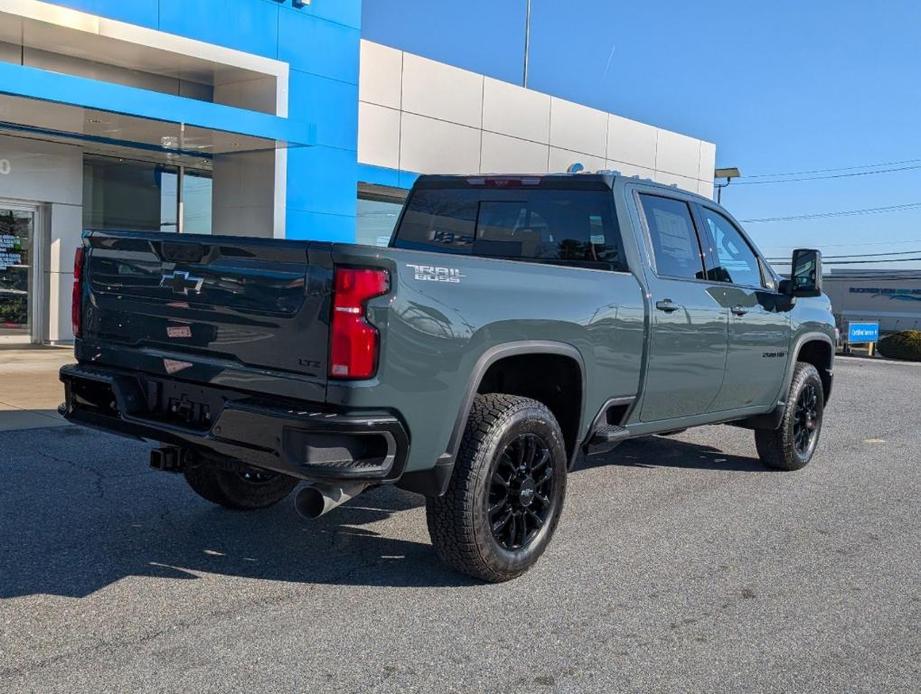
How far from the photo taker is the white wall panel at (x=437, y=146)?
1827 cm

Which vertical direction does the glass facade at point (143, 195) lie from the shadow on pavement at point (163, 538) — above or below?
above

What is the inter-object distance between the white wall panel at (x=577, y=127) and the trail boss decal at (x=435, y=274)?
1773cm

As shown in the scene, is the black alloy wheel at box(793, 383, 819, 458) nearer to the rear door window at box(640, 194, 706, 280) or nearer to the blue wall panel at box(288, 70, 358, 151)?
the rear door window at box(640, 194, 706, 280)

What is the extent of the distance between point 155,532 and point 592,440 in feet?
8.07

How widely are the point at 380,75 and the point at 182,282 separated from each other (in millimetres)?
14050

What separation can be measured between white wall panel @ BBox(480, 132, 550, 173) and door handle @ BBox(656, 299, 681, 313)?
14624mm

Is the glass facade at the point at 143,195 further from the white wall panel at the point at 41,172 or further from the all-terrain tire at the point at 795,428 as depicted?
the all-terrain tire at the point at 795,428

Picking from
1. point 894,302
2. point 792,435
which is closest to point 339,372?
point 792,435

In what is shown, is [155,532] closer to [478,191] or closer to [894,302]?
[478,191]

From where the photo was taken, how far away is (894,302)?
60.0 meters

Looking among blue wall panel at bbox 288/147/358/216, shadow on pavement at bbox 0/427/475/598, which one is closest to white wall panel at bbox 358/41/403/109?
blue wall panel at bbox 288/147/358/216

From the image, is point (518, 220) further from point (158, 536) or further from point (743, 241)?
point (158, 536)

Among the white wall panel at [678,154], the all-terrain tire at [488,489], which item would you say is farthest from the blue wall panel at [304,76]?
the white wall panel at [678,154]

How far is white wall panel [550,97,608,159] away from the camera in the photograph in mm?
21328
